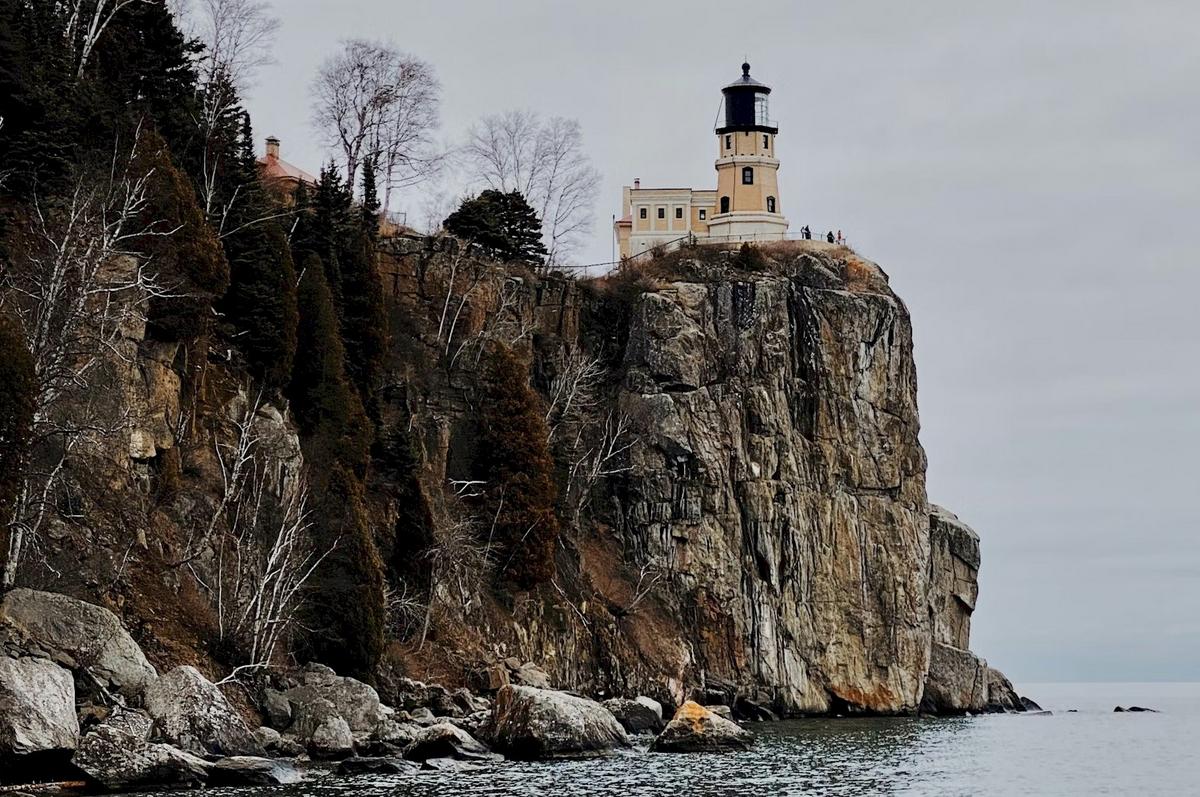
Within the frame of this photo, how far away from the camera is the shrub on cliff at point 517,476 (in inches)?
2825

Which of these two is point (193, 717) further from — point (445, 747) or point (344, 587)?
point (344, 587)

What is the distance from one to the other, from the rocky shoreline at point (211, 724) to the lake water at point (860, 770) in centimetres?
145

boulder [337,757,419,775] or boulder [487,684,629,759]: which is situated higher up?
boulder [487,684,629,759]

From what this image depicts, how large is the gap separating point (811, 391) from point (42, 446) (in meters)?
50.0

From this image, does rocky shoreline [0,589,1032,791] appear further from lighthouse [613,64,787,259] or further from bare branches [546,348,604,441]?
lighthouse [613,64,787,259]

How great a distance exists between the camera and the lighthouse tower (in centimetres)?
10225

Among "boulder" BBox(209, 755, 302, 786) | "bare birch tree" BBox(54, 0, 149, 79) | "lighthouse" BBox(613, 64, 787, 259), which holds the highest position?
"lighthouse" BBox(613, 64, 787, 259)

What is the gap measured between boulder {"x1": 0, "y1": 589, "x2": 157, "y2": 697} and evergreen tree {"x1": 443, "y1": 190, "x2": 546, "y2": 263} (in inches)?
1789

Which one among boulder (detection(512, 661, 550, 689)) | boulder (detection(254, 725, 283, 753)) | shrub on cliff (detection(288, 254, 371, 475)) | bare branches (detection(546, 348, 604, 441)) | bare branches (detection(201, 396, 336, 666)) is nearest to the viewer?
boulder (detection(254, 725, 283, 753))

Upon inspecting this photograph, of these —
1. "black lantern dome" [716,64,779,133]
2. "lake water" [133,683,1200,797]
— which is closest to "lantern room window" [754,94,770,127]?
"black lantern dome" [716,64,779,133]

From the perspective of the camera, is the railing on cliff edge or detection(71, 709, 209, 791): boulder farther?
the railing on cliff edge

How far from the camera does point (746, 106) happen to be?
339 feet

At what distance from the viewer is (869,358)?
8812 centimetres

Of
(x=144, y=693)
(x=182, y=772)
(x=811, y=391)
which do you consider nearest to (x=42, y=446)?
(x=144, y=693)
